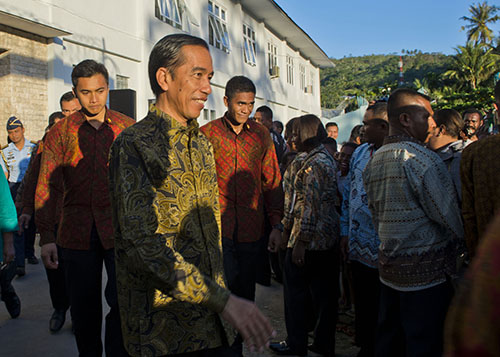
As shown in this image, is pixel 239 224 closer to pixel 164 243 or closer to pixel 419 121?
pixel 419 121

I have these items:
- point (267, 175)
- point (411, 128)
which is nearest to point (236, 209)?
point (267, 175)

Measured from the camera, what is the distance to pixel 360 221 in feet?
12.2

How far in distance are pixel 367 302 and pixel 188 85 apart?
262 cm

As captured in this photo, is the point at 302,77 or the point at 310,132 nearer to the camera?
the point at 310,132

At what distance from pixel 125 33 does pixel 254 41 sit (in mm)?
11645

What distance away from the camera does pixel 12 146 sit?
23.8 ft

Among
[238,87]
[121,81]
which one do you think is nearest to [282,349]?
[238,87]

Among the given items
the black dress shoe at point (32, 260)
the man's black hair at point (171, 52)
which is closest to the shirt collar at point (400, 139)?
the man's black hair at point (171, 52)

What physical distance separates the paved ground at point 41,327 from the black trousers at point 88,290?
1225 mm

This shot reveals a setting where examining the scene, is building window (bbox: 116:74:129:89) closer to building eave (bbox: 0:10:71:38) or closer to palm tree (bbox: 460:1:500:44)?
building eave (bbox: 0:10:71:38)

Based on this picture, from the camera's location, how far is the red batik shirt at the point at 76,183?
3186mm

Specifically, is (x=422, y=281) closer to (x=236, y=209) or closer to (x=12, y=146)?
(x=236, y=209)

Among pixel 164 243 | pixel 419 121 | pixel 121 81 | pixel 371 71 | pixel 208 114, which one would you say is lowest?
pixel 164 243

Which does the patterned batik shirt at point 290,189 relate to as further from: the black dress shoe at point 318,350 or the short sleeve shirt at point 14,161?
the short sleeve shirt at point 14,161
